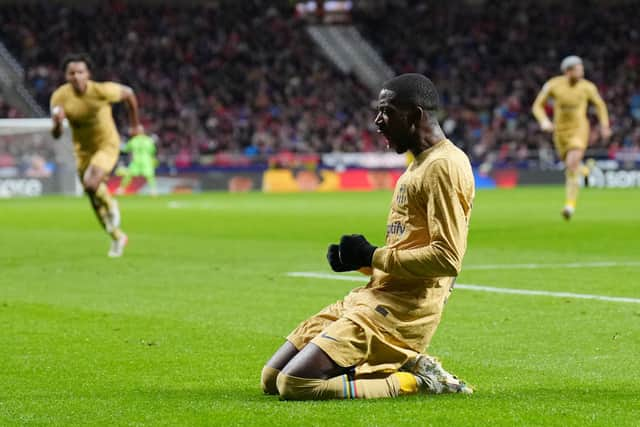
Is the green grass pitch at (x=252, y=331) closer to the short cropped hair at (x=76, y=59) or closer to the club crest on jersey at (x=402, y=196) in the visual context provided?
the club crest on jersey at (x=402, y=196)

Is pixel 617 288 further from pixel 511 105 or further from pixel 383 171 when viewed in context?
pixel 511 105

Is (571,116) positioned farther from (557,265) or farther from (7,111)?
(7,111)

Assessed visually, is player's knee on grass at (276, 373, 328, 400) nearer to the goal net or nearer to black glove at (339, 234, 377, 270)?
black glove at (339, 234, 377, 270)

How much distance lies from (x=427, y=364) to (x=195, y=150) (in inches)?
1653

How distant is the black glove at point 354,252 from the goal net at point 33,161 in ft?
120

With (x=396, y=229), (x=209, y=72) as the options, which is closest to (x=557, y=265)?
(x=396, y=229)

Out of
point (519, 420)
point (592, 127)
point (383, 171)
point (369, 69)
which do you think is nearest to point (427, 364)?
point (519, 420)

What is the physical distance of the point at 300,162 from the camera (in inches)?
1831

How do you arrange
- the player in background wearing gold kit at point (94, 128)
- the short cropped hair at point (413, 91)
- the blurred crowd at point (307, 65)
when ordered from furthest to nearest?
the blurred crowd at point (307, 65), the player in background wearing gold kit at point (94, 128), the short cropped hair at point (413, 91)

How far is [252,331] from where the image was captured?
29.9 ft

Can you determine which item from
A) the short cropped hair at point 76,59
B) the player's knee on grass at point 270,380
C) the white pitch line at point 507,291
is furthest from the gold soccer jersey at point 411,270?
the short cropped hair at point 76,59

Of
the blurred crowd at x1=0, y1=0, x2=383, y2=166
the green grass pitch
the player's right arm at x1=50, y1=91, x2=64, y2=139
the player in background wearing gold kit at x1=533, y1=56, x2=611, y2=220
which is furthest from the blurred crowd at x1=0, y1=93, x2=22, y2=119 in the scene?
the player's right arm at x1=50, y1=91, x2=64, y2=139

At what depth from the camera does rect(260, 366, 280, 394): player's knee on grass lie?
6453mm

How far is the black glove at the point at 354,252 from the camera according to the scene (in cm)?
610
